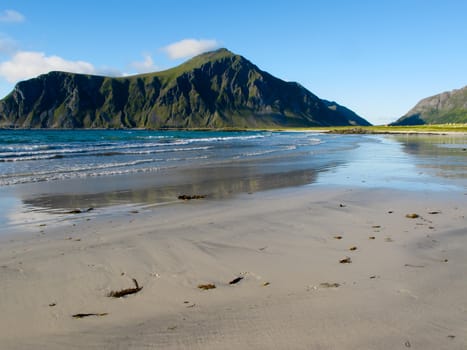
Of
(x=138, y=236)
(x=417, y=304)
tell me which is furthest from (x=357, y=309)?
(x=138, y=236)

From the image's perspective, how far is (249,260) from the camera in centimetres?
727

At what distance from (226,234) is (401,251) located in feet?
12.5

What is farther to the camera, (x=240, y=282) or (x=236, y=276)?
(x=236, y=276)

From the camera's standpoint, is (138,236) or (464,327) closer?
(464,327)

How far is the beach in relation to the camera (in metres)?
4.52

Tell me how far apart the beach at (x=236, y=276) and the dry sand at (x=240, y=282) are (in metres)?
Answer: 0.02

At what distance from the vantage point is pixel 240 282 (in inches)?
242

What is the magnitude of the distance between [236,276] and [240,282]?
29cm

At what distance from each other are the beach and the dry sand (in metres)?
0.02

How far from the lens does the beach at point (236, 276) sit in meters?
4.52

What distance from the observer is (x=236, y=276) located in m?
6.43

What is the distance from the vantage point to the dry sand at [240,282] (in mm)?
4492

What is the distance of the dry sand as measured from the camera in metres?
4.49

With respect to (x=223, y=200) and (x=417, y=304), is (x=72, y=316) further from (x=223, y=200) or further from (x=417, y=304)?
(x=223, y=200)
